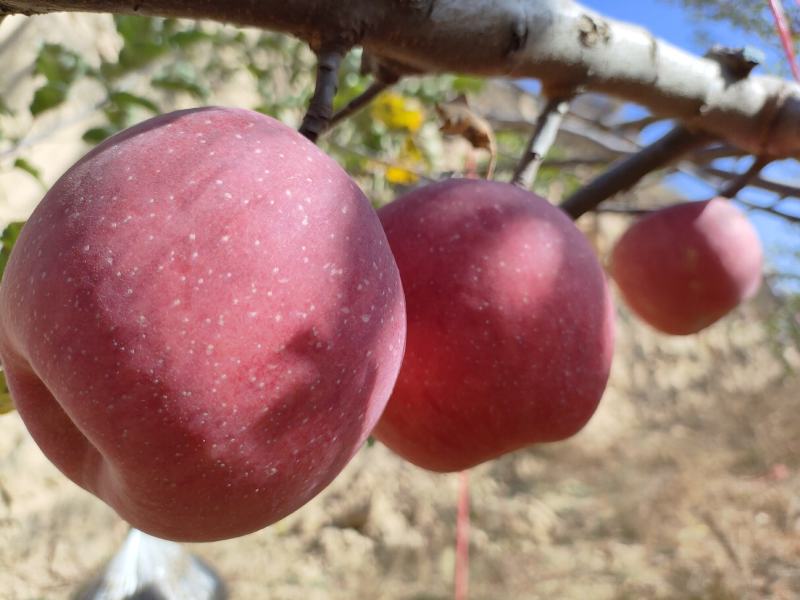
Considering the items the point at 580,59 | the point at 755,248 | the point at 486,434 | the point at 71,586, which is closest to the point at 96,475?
the point at 486,434

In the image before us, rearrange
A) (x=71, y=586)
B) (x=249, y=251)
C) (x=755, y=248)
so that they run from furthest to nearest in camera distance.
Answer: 1. (x=71, y=586)
2. (x=755, y=248)
3. (x=249, y=251)

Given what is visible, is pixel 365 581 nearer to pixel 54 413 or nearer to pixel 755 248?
pixel 755 248

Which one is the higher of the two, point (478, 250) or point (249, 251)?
point (249, 251)

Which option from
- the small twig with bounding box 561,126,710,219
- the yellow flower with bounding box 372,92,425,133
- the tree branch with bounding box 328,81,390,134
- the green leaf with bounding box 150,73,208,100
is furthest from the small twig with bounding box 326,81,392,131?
the yellow flower with bounding box 372,92,425,133

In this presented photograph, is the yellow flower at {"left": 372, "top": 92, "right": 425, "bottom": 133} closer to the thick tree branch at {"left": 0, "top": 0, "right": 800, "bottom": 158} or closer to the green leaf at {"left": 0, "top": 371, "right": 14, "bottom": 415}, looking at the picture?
the thick tree branch at {"left": 0, "top": 0, "right": 800, "bottom": 158}

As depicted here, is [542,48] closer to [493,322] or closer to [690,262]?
[493,322]
